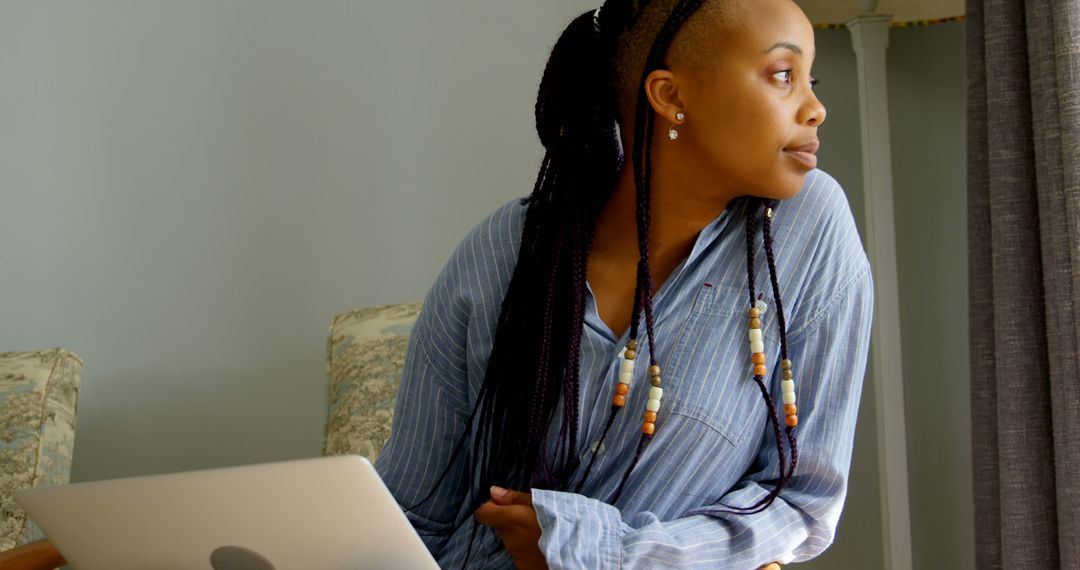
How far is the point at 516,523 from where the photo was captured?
1.10 meters

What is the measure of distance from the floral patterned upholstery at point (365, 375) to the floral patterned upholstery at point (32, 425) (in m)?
0.41

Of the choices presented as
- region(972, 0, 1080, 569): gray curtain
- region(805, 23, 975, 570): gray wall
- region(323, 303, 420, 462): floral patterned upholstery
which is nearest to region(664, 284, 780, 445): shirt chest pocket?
region(972, 0, 1080, 569): gray curtain

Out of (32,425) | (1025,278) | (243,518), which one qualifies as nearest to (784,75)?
(243,518)

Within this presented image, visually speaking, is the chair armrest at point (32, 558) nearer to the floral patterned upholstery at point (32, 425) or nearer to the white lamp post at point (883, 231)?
the floral patterned upholstery at point (32, 425)

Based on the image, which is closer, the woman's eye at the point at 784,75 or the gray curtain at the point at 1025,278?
the woman's eye at the point at 784,75

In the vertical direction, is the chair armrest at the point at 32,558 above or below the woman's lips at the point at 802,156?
below

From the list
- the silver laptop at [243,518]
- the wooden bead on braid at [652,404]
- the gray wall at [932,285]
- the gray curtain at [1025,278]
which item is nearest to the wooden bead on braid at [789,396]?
the wooden bead on braid at [652,404]

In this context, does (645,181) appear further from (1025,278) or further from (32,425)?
(32,425)

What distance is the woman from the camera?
3.59 feet

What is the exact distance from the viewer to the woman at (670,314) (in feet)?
3.59

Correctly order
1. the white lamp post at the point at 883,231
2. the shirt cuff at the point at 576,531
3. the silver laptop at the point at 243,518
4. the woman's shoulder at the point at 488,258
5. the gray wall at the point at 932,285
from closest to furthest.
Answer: the silver laptop at the point at 243,518
the shirt cuff at the point at 576,531
the woman's shoulder at the point at 488,258
the white lamp post at the point at 883,231
the gray wall at the point at 932,285

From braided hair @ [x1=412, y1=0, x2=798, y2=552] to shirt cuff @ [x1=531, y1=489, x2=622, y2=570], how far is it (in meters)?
0.07

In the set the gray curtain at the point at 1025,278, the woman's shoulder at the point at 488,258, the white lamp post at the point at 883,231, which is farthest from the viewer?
the white lamp post at the point at 883,231

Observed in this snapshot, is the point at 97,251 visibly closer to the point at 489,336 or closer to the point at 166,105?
the point at 166,105
